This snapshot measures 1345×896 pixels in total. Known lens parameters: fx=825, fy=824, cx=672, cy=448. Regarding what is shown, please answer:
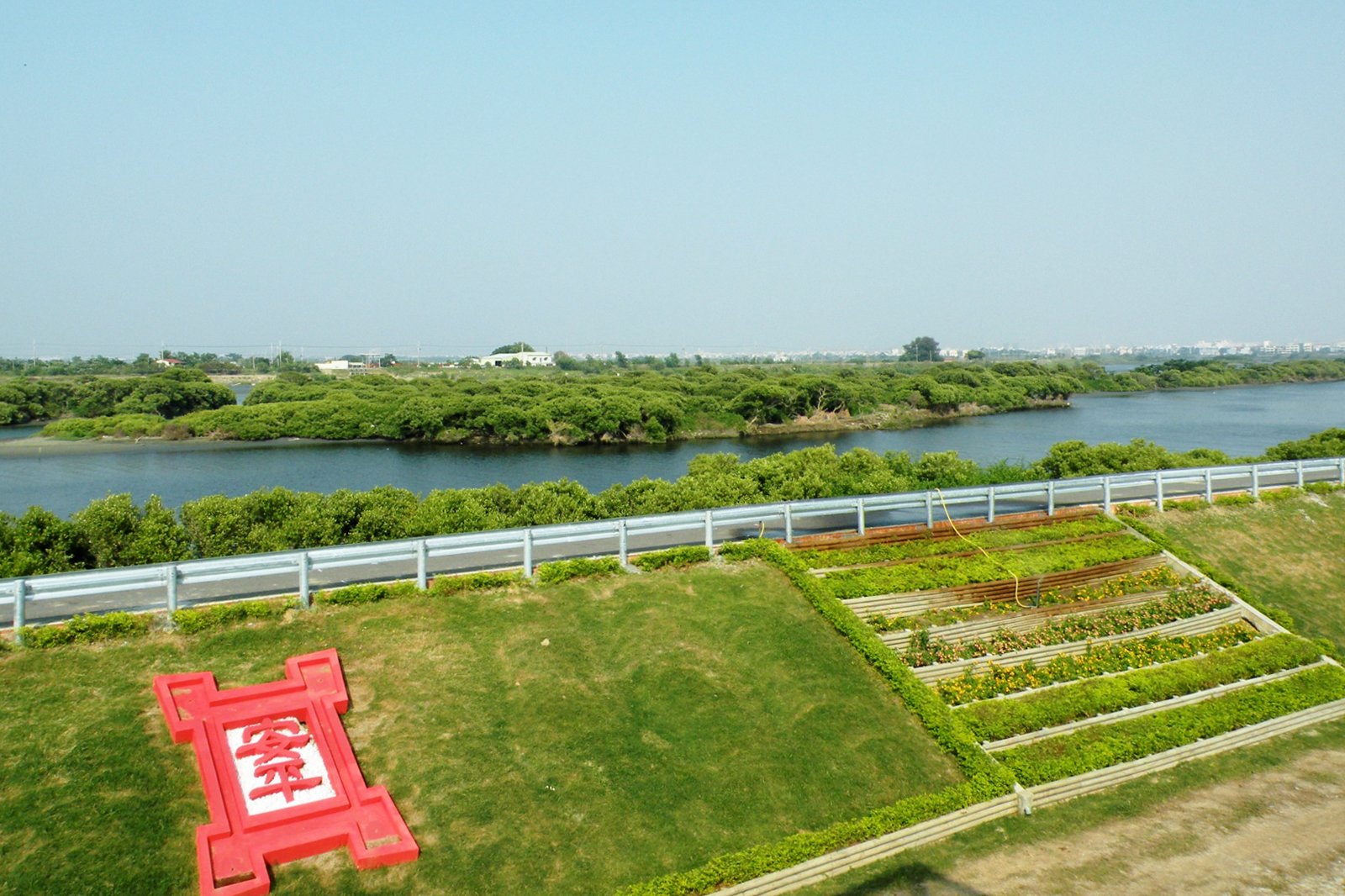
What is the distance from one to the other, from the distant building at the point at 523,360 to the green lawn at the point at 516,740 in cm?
15147

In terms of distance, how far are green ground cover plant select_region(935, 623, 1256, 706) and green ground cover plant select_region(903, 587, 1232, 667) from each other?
1.14ft

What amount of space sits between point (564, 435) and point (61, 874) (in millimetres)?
55665

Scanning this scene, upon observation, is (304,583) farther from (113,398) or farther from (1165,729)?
Answer: (113,398)

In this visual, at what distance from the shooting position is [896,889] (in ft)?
30.8

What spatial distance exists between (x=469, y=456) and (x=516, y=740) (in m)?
48.7

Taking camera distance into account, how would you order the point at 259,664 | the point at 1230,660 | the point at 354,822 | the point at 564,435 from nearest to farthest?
the point at 354,822 → the point at 259,664 → the point at 1230,660 → the point at 564,435

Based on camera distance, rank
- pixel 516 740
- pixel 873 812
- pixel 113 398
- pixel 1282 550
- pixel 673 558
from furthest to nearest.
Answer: pixel 113 398, pixel 1282 550, pixel 673 558, pixel 516 740, pixel 873 812

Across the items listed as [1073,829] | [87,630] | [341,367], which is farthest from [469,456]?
[341,367]

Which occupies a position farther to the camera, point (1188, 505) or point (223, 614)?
point (1188, 505)

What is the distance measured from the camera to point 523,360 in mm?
170500

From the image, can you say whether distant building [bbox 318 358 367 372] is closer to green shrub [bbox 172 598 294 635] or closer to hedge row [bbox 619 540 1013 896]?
green shrub [bbox 172 598 294 635]

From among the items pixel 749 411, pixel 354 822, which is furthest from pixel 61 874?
pixel 749 411

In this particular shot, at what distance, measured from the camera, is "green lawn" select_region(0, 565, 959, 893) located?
28.1 ft

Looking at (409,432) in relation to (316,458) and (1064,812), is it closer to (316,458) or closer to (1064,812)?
(316,458)
